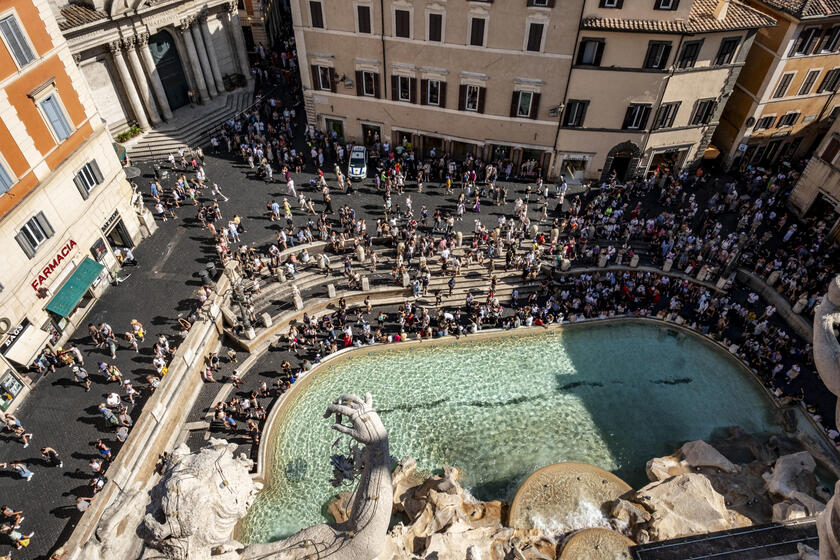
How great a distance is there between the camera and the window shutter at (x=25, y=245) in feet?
72.8

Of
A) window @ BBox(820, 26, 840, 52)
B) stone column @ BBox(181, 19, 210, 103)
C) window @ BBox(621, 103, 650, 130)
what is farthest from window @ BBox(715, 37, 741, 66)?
stone column @ BBox(181, 19, 210, 103)

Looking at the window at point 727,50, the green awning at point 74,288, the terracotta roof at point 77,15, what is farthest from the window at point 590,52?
the green awning at point 74,288

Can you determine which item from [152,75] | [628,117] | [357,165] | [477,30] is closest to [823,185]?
[628,117]

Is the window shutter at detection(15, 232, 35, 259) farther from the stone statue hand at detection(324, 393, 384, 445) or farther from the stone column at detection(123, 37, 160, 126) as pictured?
the stone statue hand at detection(324, 393, 384, 445)

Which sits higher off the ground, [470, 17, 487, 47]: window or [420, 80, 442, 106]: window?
[470, 17, 487, 47]: window

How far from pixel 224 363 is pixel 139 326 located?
14.4 ft

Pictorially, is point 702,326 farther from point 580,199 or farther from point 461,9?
point 461,9

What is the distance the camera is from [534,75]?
31953mm

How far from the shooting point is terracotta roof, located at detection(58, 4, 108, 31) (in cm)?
3003

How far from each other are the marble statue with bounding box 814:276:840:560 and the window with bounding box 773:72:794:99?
1337 inches

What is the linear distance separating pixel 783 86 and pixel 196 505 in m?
41.9

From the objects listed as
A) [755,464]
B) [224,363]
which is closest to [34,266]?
[224,363]

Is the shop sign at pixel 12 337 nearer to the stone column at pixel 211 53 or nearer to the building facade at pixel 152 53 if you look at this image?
the building facade at pixel 152 53

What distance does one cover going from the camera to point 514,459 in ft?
72.8
